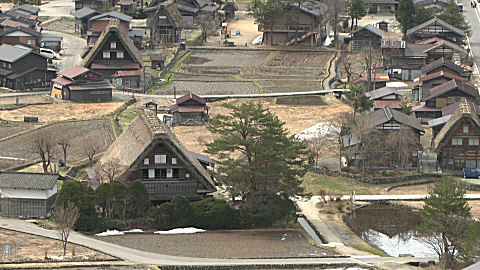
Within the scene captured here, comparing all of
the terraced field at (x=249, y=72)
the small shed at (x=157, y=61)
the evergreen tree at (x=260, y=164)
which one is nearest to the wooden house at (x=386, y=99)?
the terraced field at (x=249, y=72)

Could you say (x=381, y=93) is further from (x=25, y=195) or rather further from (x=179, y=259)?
(x=179, y=259)

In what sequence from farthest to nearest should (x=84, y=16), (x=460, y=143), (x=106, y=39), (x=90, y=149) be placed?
→ 1. (x=84, y=16)
2. (x=106, y=39)
3. (x=460, y=143)
4. (x=90, y=149)

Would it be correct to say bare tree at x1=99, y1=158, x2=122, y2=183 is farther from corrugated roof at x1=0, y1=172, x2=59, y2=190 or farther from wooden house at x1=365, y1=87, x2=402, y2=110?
wooden house at x1=365, y1=87, x2=402, y2=110

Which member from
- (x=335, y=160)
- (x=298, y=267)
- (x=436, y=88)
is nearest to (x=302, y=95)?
(x=436, y=88)

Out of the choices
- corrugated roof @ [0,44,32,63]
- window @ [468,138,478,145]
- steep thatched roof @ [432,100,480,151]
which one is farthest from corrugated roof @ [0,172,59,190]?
corrugated roof @ [0,44,32,63]

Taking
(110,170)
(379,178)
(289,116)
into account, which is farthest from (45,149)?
(289,116)

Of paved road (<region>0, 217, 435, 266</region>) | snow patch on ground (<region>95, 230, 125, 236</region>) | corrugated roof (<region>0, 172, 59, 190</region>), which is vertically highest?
corrugated roof (<region>0, 172, 59, 190</region>)

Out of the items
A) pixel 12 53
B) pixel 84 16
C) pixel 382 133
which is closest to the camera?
pixel 382 133
